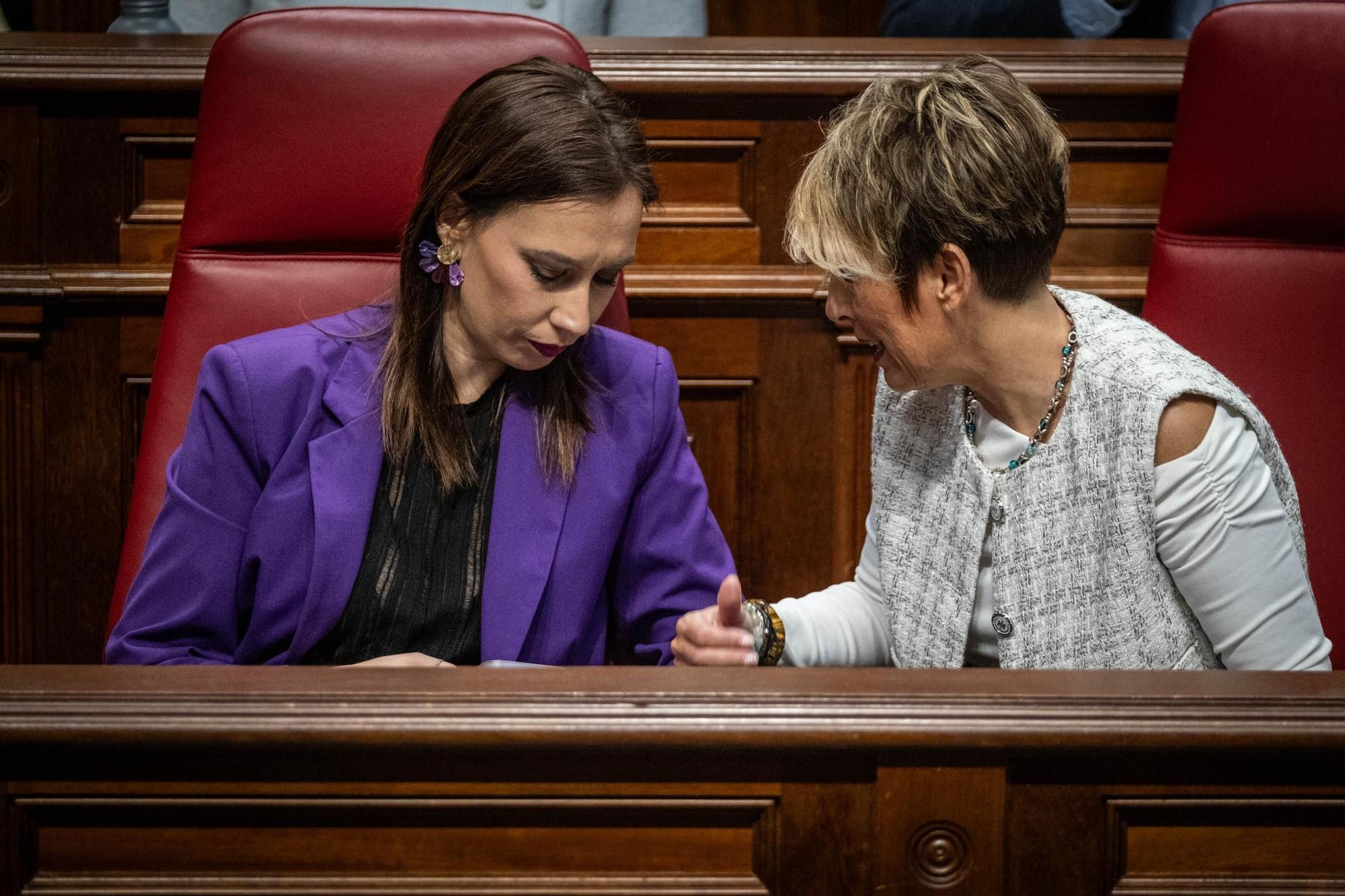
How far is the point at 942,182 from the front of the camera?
44.7 inches

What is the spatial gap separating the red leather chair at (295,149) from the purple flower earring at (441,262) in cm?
11

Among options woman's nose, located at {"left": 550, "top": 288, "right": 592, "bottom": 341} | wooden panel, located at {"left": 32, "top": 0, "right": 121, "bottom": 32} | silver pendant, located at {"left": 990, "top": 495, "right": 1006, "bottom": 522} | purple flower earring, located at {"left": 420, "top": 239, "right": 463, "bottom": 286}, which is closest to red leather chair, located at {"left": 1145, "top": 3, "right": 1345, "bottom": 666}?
silver pendant, located at {"left": 990, "top": 495, "right": 1006, "bottom": 522}

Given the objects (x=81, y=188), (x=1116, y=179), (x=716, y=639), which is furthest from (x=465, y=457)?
(x=1116, y=179)

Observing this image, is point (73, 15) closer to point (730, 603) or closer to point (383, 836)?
point (730, 603)

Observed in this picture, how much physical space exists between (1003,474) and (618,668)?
21.0 inches

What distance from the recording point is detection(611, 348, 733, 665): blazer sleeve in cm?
131

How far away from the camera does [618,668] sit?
0.84m

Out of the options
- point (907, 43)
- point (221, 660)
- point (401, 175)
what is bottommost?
point (221, 660)

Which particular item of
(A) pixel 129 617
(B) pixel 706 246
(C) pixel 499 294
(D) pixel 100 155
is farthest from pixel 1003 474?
(D) pixel 100 155

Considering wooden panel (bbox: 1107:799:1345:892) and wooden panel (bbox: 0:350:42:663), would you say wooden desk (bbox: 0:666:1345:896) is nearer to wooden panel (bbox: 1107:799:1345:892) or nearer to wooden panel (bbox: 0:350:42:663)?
wooden panel (bbox: 1107:799:1345:892)

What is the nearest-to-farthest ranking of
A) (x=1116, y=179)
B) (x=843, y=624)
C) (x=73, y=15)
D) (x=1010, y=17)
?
(x=843, y=624) < (x=1116, y=179) < (x=1010, y=17) < (x=73, y=15)

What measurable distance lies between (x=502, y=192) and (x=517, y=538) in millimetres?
313

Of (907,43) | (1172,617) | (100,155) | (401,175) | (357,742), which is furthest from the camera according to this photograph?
(907,43)

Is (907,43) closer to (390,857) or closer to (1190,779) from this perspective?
(1190,779)
